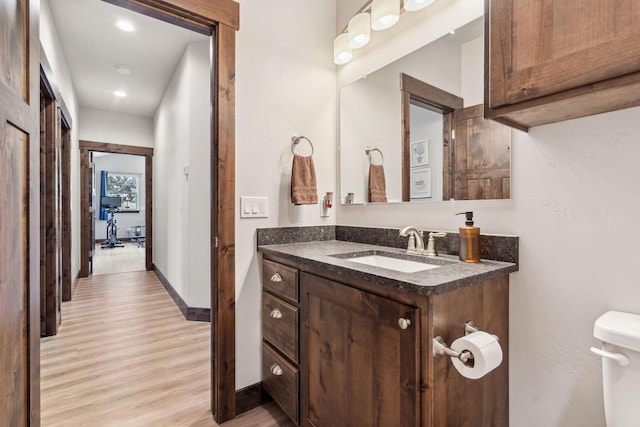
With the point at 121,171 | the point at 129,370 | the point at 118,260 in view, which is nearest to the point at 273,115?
the point at 129,370

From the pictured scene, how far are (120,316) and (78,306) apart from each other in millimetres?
725

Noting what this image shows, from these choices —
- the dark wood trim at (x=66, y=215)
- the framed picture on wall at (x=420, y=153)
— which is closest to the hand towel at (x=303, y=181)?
the framed picture on wall at (x=420, y=153)

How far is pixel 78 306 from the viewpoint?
3.40 metres

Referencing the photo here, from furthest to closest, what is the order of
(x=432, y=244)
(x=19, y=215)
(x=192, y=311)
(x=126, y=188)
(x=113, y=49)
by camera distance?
(x=126, y=188), (x=113, y=49), (x=192, y=311), (x=432, y=244), (x=19, y=215)

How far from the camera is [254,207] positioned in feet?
5.66

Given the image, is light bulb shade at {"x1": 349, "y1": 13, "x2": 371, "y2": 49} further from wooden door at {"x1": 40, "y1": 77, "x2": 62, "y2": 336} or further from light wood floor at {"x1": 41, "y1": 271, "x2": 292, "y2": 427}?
wooden door at {"x1": 40, "y1": 77, "x2": 62, "y2": 336}

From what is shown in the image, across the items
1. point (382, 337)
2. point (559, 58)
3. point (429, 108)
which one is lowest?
point (382, 337)

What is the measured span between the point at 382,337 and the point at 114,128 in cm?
573

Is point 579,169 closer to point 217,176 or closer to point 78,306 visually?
point 217,176

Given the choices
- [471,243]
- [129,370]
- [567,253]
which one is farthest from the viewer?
[129,370]

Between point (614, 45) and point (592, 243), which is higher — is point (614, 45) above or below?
above

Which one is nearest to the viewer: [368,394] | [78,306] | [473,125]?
[368,394]

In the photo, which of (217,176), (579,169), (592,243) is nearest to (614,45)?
(579,169)

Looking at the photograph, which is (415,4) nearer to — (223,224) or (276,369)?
(223,224)
